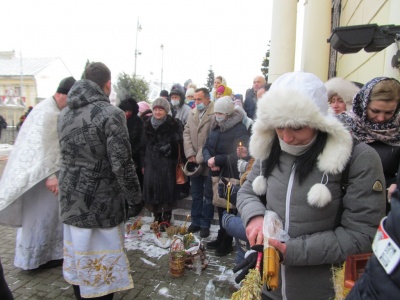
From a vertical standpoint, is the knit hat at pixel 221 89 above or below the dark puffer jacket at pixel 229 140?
above

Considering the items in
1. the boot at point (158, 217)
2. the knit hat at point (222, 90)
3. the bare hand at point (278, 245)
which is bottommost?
the boot at point (158, 217)

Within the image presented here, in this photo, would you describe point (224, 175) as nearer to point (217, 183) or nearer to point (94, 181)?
point (217, 183)

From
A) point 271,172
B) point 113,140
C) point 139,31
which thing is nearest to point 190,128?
point 113,140

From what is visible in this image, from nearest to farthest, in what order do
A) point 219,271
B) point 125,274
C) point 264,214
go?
point 264,214, point 125,274, point 219,271

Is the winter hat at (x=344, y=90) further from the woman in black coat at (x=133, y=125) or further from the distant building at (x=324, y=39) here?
the woman in black coat at (x=133, y=125)

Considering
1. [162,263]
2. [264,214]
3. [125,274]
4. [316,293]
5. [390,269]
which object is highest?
[390,269]

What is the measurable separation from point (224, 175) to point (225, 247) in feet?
3.26

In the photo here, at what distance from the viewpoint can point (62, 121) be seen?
2584mm

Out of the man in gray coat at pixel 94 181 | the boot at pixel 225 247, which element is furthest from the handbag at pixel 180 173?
the man in gray coat at pixel 94 181

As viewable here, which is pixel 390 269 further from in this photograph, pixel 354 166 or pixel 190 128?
pixel 190 128

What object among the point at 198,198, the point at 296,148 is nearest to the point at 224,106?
the point at 198,198

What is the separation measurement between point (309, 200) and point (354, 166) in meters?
0.26

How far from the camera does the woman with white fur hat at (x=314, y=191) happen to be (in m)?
1.40

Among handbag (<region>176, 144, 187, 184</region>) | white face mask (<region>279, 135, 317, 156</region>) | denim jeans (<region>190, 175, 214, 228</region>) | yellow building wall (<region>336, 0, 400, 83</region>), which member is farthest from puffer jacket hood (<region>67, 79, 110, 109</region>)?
yellow building wall (<region>336, 0, 400, 83</region>)
